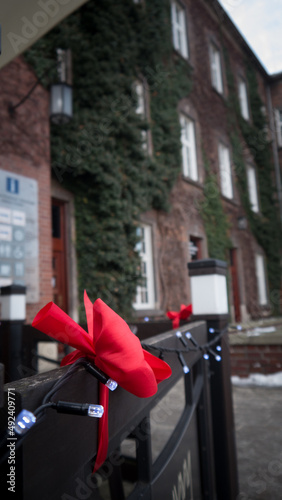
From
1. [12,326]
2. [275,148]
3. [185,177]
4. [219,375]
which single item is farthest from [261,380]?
[275,148]

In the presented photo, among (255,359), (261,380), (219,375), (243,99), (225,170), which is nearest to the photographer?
(219,375)

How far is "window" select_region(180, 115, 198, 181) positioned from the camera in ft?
36.0

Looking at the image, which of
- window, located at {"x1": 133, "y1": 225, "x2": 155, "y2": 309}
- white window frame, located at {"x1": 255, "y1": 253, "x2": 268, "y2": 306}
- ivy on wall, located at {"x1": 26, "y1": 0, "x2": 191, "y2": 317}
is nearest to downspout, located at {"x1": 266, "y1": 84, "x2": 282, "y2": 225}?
white window frame, located at {"x1": 255, "y1": 253, "x2": 268, "y2": 306}

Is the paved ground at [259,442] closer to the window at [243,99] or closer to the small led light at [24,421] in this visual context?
the small led light at [24,421]

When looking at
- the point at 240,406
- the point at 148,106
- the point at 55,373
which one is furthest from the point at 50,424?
the point at 148,106

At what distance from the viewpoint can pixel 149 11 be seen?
8992 mm

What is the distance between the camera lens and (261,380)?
487cm

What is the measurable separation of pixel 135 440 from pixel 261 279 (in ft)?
48.2

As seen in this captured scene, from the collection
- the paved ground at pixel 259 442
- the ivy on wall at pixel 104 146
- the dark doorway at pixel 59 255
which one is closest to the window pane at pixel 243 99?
the ivy on wall at pixel 104 146

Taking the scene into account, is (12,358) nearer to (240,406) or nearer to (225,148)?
(240,406)

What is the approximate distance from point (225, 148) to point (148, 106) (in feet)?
16.9

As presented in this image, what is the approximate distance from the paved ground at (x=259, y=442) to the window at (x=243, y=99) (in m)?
13.7

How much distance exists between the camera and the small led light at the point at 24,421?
1.76ft

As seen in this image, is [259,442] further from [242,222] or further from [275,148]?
[275,148]
